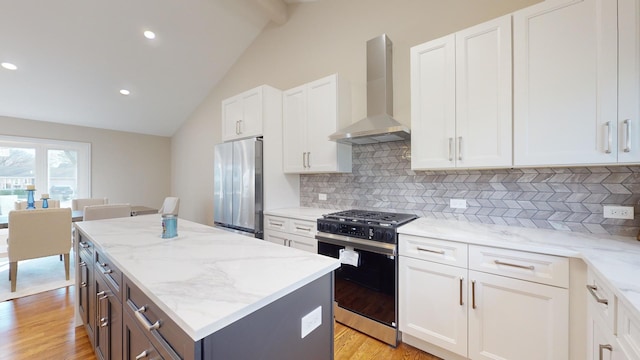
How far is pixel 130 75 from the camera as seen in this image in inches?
164

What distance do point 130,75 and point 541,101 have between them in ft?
17.8

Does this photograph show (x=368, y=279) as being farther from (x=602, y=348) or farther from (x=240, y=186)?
(x=240, y=186)

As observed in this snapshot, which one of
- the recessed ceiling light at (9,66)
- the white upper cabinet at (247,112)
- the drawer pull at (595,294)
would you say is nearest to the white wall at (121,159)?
the recessed ceiling light at (9,66)

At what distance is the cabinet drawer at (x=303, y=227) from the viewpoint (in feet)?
8.14

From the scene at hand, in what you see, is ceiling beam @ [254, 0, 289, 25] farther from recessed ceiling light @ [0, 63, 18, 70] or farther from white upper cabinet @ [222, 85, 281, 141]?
recessed ceiling light @ [0, 63, 18, 70]

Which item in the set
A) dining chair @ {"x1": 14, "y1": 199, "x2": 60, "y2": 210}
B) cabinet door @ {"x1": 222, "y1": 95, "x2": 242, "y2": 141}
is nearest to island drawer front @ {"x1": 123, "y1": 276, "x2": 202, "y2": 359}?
cabinet door @ {"x1": 222, "y1": 95, "x2": 242, "y2": 141}

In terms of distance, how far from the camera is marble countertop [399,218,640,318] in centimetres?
96

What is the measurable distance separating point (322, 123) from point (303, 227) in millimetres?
1170

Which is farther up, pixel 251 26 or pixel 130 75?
pixel 251 26

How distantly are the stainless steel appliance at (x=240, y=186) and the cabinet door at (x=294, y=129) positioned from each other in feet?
1.13

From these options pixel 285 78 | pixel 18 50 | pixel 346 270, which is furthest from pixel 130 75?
pixel 346 270

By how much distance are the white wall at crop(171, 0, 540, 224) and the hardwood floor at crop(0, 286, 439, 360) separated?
206cm

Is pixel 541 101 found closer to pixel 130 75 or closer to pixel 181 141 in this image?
pixel 130 75

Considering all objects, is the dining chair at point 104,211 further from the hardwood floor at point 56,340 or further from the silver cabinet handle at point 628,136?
the silver cabinet handle at point 628,136
